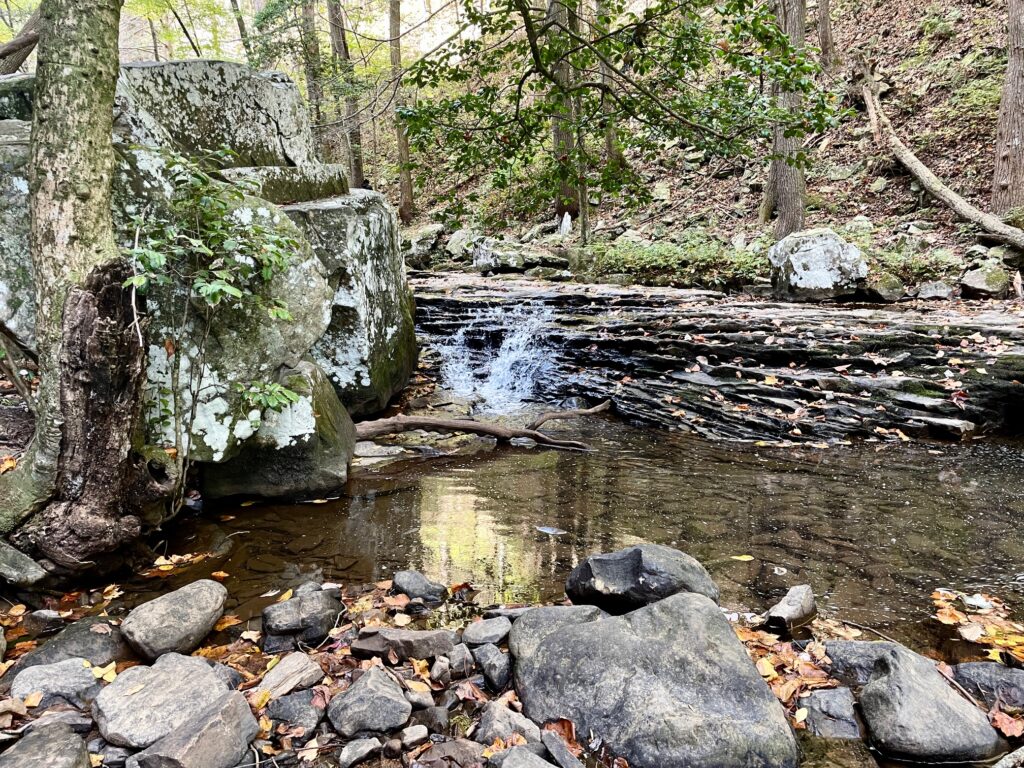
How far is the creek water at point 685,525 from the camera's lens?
3.53 meters

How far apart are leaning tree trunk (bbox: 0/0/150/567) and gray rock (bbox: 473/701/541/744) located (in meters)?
2.51

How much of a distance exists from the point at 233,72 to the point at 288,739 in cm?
602

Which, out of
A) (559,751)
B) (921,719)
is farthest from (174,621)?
(921,719)

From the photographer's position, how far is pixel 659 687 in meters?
2.33

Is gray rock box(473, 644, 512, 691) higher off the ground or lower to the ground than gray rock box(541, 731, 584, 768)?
lower

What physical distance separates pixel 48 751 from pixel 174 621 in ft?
2.75

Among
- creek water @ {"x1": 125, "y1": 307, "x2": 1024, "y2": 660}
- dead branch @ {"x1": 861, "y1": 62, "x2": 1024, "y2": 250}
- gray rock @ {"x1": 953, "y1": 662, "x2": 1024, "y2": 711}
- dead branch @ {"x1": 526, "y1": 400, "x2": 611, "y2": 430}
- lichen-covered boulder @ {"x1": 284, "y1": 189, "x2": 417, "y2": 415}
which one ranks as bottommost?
creek water @ {"x1": 125, "y1": 307, "x2": 1024, "y2": 660}

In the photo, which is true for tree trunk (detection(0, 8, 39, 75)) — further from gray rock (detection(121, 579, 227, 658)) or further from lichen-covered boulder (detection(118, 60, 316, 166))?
gray rock (detection(121, 579, 227, 658))

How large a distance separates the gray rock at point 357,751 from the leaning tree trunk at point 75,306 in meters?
2.13

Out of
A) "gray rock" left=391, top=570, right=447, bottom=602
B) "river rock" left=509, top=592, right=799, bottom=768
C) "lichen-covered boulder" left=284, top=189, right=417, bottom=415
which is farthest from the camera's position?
"lichen-covered boulder" left=284, top=189, right=417, bottom=415

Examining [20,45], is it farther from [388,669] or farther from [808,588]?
[808,588]

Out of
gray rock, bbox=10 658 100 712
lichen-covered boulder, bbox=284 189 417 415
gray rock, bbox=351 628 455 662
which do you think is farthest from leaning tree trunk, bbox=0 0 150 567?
lichen-covered boulder, bbox=284 189 417 415

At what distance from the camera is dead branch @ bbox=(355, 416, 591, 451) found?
19.9ft

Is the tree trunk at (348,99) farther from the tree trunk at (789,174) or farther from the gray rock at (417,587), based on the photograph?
the gray rock at (417,587)
